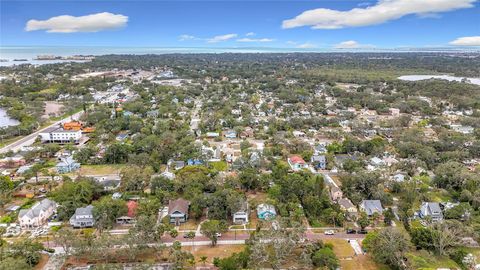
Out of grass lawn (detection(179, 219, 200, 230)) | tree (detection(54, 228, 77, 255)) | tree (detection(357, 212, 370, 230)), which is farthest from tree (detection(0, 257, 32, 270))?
tree (detection(357, 212, 370, 230))

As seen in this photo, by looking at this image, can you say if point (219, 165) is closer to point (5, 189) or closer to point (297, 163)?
point (297, 163)

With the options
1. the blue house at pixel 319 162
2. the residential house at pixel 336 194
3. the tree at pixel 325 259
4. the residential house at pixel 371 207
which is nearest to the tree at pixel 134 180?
the residential house at pixel 336 194

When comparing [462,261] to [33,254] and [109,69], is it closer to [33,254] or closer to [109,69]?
[33,254]

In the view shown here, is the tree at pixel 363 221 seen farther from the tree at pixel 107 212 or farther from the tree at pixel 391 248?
the tree at pixel 107 212

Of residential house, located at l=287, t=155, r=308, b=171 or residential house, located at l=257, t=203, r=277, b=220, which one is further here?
residential house, located at l=287, t=155, r=308, b=171

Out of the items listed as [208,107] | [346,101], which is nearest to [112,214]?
[208,107]

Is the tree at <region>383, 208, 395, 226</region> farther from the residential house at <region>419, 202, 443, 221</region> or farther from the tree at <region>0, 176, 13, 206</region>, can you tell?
the tree at <region>0, 176, 13, 206</region>
